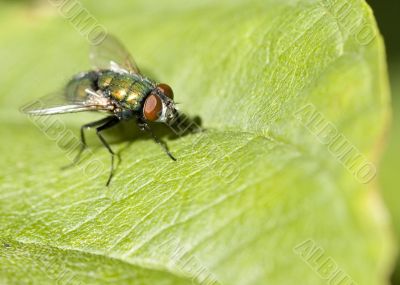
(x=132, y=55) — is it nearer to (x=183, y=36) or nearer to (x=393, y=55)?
(x=183, y=36)

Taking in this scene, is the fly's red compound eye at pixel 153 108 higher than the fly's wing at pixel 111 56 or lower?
lower

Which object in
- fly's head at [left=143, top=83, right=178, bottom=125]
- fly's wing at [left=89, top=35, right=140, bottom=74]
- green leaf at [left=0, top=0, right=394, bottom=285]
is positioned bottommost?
green leaf at [left=0, top=0, right=394, bottom=285]

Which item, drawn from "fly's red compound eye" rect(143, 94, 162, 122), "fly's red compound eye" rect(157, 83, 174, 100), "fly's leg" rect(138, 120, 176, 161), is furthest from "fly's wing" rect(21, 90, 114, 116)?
"fly's red compound eye" rect(157, 83, 174, 100)

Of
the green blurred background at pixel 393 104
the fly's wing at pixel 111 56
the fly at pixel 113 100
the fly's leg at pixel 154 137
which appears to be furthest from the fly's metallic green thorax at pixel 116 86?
the green blurred background at pixel 393 104

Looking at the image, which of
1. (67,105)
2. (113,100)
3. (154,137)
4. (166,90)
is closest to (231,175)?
(154,137)

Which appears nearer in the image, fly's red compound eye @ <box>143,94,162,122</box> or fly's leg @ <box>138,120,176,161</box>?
fly's leg @ <box>138,120,176,161</box>

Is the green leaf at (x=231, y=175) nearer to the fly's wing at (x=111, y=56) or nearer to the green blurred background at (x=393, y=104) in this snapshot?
the fly's wing at (x=111, y=56)

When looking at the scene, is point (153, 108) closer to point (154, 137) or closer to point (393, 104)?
point (154, 137)

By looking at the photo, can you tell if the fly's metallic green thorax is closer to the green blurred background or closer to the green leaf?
the green leaf
